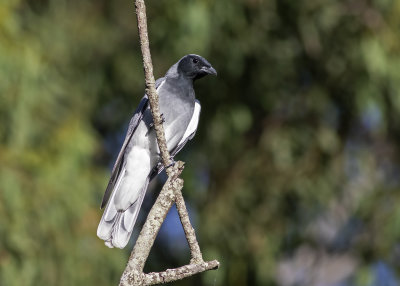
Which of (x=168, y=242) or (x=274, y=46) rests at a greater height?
(x=274, y=46)

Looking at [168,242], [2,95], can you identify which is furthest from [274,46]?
[2,95]

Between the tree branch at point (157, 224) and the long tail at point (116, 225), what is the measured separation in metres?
0.78

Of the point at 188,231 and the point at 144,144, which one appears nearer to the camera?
the point at 188,231

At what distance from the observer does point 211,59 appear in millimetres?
7898

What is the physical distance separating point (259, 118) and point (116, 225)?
4950 millimetres

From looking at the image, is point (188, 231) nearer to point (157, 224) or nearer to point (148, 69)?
point (157, 224)

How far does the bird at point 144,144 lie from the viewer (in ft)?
13.5

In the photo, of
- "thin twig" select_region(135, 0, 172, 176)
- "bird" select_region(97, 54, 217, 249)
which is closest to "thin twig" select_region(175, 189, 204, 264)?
"thin twig" select_region(135, 0, 172, 176)

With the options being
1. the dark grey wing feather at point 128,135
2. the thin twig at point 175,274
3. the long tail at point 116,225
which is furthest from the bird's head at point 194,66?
the thin twig at point 175,274

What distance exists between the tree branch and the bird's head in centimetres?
161

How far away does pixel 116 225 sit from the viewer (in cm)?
397

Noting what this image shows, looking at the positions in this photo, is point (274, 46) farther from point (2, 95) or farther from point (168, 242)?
point (2, 95)

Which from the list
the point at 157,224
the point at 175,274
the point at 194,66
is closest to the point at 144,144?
the point at 194,66

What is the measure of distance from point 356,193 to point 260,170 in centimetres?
119
